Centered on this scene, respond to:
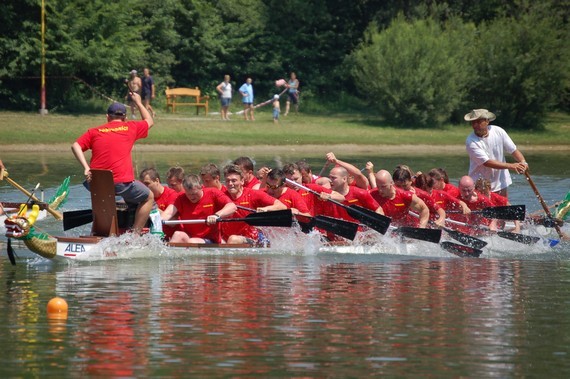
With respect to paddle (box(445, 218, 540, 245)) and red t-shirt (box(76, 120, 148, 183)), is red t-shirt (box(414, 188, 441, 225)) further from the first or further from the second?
red t-shirt (box(76, 120, 148, 183))

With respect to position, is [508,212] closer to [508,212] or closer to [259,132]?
[508,212]

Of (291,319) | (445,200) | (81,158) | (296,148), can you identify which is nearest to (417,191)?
(445,200)

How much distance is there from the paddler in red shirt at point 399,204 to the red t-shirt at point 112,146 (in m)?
3.50

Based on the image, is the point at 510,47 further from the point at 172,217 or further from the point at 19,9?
the point at 172,217

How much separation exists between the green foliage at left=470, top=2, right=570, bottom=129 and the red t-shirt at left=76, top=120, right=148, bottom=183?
3405 cm

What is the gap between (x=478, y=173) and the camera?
1852 centimetres

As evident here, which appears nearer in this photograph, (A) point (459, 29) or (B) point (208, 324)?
(B) point (208, 324)

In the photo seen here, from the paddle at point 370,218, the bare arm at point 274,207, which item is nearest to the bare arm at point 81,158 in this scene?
the bare arm at point 274,207

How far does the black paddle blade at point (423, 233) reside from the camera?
55.3 ft

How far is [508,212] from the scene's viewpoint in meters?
18.0

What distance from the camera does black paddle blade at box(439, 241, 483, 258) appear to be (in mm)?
17062

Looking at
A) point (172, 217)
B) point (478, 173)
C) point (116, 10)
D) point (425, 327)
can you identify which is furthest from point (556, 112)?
point (425, 327)

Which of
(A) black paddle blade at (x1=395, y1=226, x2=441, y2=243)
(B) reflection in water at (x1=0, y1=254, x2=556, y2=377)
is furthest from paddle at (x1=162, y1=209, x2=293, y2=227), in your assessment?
(A) black paddle blade at (x1=395, y1=226, x2=441, y2=243)

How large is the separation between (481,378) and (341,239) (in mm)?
7974
